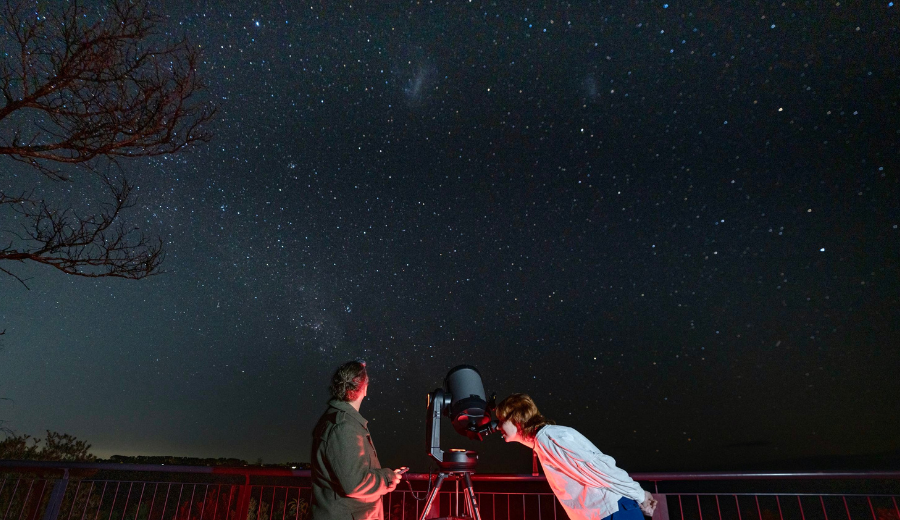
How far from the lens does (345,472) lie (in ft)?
7.29

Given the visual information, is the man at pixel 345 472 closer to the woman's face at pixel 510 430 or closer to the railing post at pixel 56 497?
the woman's face at pixel 510 430

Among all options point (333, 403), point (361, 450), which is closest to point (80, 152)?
point (333, 403)

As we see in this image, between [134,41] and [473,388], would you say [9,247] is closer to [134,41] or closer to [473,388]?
[134,41]

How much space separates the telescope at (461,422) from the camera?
2.62 m

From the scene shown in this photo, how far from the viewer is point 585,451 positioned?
241 cm

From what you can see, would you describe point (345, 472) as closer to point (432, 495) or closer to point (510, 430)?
point (432, 495)

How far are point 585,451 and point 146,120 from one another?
15.5 ft

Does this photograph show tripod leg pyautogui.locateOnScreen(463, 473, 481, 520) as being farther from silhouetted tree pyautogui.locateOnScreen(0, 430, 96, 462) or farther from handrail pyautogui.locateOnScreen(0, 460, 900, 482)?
silhouetted tree pyautogui.locateOnScreen(0, 430, 96, 462)

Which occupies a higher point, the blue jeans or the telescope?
the telescope

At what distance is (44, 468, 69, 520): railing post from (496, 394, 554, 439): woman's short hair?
370cm

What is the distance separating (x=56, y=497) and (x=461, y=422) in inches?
143

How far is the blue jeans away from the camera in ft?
7.64

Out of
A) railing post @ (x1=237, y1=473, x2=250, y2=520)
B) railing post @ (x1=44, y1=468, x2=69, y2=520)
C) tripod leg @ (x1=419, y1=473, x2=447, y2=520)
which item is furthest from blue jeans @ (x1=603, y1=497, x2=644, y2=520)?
railing post @ (x1=44, y1=468, x2=69, y2=520)

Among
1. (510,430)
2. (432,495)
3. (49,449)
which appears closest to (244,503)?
(432,495)
